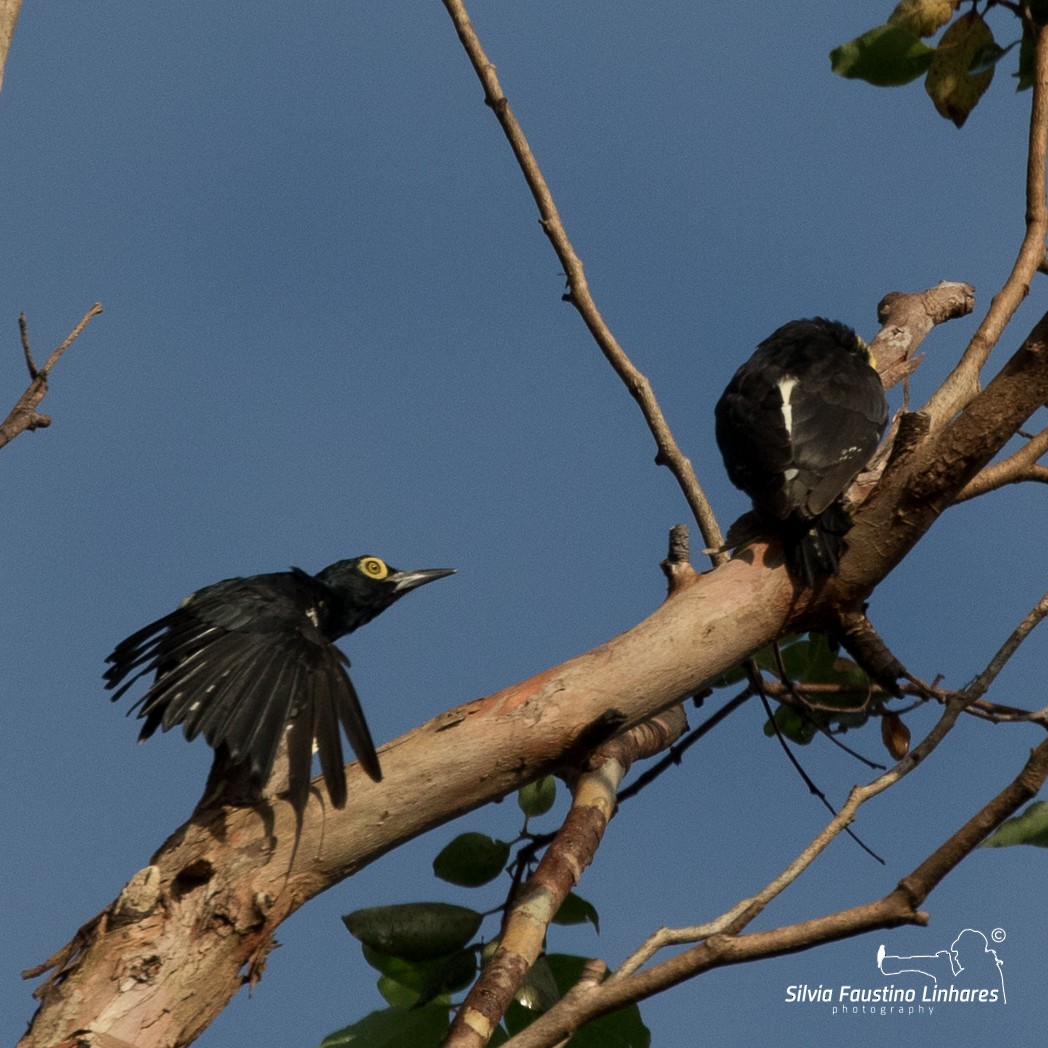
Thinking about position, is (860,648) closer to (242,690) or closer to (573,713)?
(573,713)

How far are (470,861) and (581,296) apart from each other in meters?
1.71

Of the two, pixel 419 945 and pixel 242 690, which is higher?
pixel 242 690

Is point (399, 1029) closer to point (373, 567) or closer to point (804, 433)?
point (804, 433)

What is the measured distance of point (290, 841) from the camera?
324 centimetres

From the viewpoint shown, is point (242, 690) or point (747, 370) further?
point (747, 370)

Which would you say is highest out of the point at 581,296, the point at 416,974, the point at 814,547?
the point at 581,296

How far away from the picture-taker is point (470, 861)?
12.4 feet

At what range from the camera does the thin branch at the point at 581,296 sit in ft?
13.5

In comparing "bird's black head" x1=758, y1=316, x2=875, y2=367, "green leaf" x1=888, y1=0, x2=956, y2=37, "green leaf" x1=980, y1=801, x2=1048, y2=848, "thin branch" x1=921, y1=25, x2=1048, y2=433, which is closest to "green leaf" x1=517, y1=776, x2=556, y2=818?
"green leaf" x1=980, y1=801, x2=1048, y2=848

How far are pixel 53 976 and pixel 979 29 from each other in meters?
3.71

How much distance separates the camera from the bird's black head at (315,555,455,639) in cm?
612

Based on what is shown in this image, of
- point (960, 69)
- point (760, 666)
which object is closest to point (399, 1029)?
point (760, 666)

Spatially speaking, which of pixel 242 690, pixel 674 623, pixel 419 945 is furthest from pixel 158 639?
pixel 674 623

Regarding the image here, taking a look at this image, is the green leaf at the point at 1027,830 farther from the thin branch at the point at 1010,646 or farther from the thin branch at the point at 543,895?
the thin branch at the point at 543,895
